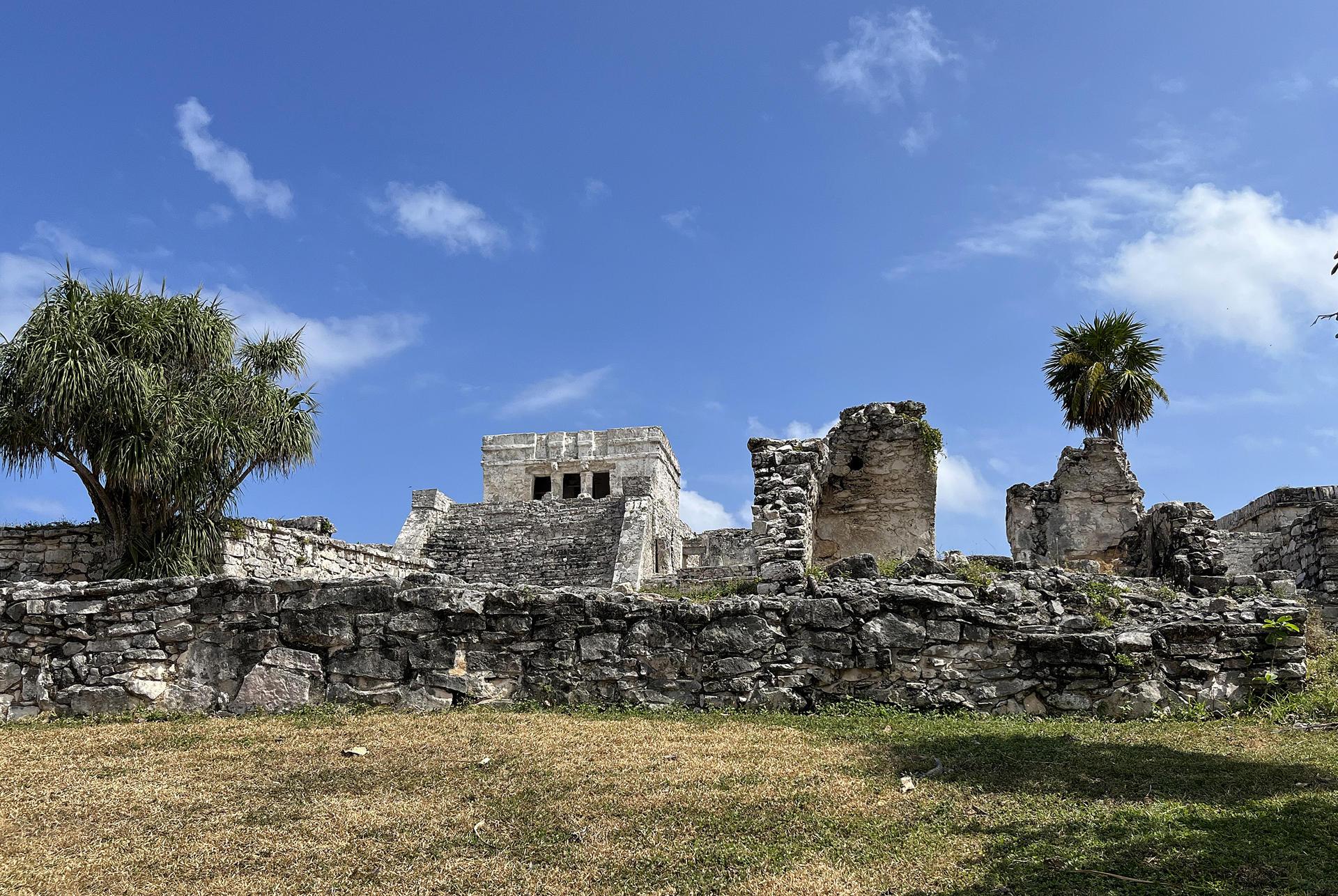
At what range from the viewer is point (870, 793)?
5367 mm

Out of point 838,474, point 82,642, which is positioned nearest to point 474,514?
point 838,474

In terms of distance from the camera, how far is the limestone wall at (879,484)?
13.3 m

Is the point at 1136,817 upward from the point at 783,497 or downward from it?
downward

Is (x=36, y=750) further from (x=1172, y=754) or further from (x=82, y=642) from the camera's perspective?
(x=1172, y=754)

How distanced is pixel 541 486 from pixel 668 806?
30831mm

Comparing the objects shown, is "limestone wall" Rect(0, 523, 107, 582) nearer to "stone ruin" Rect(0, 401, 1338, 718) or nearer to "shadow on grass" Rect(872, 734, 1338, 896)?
"stone ruin" Rect(0, 401, 1338, 718)

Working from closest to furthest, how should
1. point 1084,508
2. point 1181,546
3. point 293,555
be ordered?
point 1181,546 → point 293,555 → point 1084,508

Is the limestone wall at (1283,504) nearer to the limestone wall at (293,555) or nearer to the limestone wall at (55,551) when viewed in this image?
the limestone wall at (293,555)

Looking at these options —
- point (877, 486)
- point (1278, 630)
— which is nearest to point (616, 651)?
point (1278, 630)

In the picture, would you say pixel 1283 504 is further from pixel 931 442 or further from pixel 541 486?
pixel 541 486

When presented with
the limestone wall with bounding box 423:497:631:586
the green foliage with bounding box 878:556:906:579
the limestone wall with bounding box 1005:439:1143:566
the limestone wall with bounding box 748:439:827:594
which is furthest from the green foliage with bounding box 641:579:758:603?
the limestone wall with bounding box 423:497:631:586

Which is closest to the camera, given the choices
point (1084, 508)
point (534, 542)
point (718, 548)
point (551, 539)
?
point (1084, 508)

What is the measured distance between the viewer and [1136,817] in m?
4.93

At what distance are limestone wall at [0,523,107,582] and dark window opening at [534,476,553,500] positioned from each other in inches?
861
